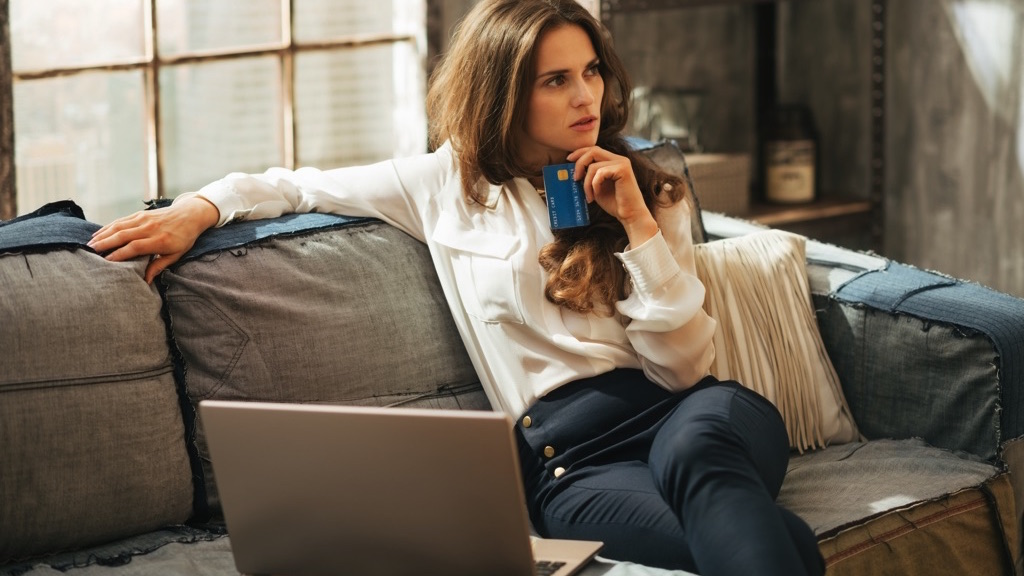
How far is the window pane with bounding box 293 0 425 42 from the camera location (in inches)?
106

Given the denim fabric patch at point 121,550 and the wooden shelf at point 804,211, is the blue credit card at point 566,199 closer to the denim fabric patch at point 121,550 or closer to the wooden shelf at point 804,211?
the denim fabric patch at point 121,550

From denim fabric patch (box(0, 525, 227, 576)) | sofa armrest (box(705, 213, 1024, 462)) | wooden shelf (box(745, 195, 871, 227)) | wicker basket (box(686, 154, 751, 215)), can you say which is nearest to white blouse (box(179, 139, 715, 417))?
sofa armrest (box(705, 213, 1024, 462))

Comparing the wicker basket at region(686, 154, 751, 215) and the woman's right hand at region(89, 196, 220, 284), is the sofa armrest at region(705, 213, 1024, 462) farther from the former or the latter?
the woman's right hand at region(89, 196, 220, 284)

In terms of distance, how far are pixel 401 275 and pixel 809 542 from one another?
2.69ft

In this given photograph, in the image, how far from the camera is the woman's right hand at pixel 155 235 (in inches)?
65.6

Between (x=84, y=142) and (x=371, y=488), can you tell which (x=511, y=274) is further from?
(x=84, y=142)

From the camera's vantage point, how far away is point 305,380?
175cm

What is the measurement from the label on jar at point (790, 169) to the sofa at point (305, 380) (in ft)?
4.09

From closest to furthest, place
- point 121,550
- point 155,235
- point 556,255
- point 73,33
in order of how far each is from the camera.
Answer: point 121,550 < point 155,235 < point 556,255 < point 73,33

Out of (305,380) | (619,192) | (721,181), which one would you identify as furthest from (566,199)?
(721,181)

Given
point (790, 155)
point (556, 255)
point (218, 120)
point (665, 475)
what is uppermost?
point (218, 120)

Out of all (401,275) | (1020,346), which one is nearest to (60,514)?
(401,275)

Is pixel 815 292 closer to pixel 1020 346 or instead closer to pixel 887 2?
pixel 1020 346

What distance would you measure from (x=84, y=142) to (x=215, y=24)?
1.29 feet
